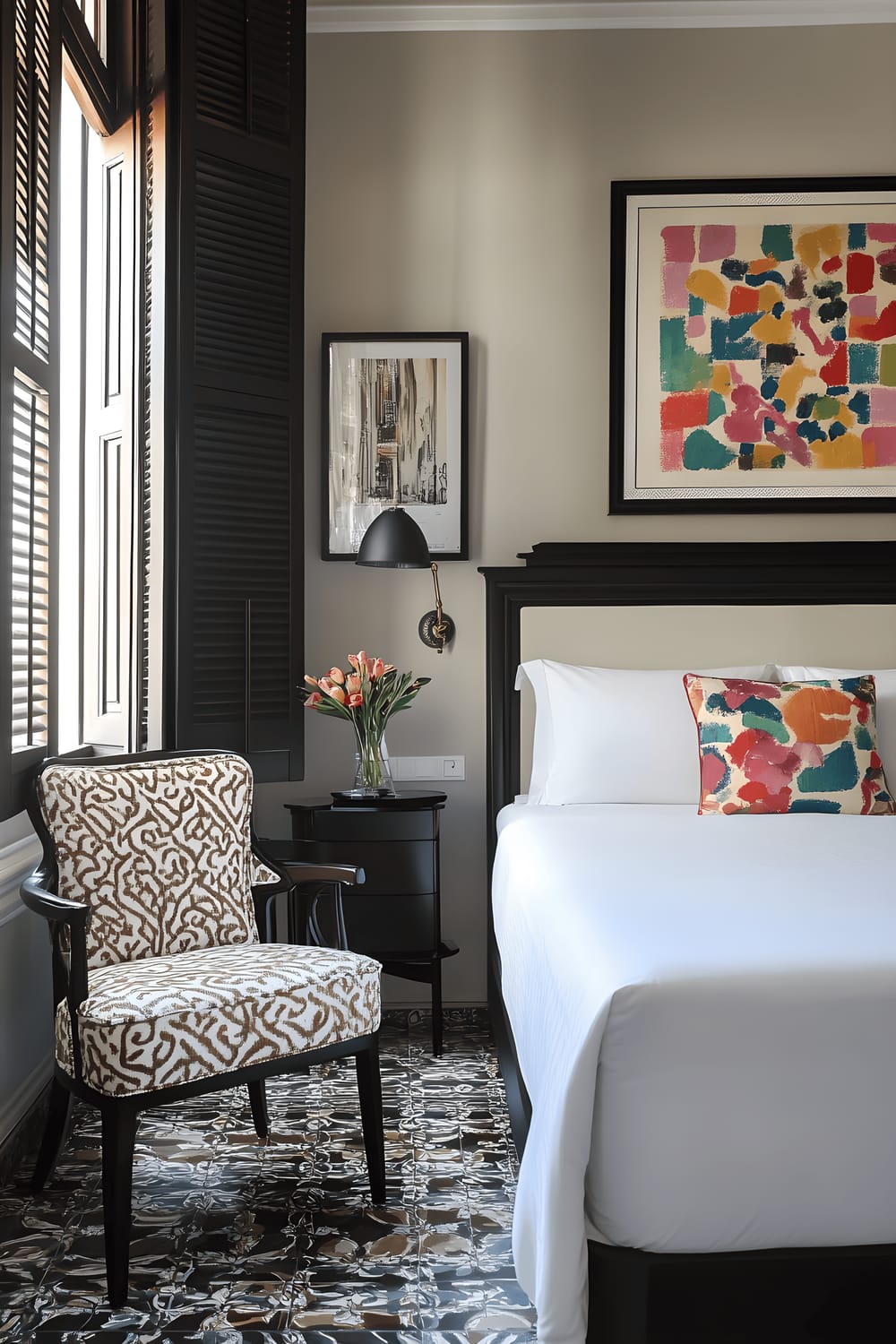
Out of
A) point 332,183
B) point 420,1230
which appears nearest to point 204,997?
point 420,1230

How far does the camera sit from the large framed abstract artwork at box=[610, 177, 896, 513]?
358 centimetres

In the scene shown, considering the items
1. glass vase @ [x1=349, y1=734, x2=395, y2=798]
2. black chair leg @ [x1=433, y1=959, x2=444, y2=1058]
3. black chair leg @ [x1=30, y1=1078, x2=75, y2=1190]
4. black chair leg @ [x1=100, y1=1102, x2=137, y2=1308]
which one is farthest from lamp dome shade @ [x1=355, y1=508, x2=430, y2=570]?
black chair leg @ [x1=100, y1=1102, x2=137, y2=1308]

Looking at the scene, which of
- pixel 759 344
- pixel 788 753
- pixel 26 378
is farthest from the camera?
pixel 759 344

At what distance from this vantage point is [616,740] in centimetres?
312

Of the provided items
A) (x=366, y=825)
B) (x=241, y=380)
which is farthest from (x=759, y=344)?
(x=366, y=825)

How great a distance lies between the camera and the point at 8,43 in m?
2.09

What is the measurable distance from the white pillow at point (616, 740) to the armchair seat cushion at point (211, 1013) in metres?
1.04

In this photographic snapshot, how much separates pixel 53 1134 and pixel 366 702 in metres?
1.47

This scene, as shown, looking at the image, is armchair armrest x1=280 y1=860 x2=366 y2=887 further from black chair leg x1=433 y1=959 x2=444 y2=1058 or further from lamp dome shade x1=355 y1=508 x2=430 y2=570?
lamp dome shade x1=355 y1=508 x2=430 y2=570

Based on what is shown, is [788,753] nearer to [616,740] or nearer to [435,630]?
[616,740]

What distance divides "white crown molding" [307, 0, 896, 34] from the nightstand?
2571mm

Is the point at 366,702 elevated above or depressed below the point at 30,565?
below

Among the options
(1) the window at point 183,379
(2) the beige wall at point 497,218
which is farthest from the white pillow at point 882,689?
(1) the window at point 183,379

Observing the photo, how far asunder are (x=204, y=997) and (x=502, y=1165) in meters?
0.87
